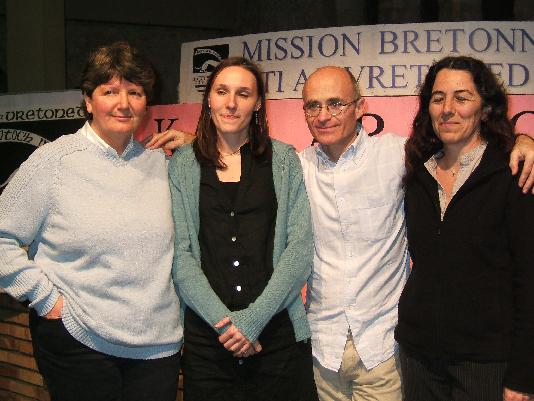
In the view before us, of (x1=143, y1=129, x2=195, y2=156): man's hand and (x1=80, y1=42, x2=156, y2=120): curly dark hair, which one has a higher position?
(x1=80, y1=42, x2=156, y2=120): curly dark hair

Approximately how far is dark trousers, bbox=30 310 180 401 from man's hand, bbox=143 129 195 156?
30.4 inches

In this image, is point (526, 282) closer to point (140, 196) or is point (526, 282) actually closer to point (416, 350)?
point (416, 350)

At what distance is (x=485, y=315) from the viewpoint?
1.76 meters

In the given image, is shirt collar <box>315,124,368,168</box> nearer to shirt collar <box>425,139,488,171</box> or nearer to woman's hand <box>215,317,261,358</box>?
shirt collar <box>425,139,488,171</box>

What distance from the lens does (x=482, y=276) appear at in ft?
5.77

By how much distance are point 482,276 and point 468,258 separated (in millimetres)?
70

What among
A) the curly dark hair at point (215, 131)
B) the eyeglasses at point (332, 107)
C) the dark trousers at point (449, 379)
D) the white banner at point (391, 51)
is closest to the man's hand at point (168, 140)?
the curly dark hair at point (215, 131)

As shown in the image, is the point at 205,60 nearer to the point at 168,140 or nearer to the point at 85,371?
the point at 168,140

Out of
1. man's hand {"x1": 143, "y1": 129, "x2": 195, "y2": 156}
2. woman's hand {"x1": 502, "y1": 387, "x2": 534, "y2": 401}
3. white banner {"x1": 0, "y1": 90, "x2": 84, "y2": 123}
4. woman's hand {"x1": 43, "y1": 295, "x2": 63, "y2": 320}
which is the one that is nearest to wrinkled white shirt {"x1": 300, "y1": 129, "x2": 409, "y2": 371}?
woman's hand {"x1": 502, "y1": 387, "x2": 534, "y2": 401}

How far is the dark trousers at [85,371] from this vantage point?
187cm

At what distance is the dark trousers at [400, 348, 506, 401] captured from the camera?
1735mm

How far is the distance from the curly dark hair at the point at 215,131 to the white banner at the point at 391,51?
4.95ft

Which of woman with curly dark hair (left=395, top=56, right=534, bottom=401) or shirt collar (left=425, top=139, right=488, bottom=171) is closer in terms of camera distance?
woman with curly dark hair (left=395, top=56, right=534, bottom=401)

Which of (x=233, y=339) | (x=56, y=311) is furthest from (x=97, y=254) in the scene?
(x=233, y=339)
